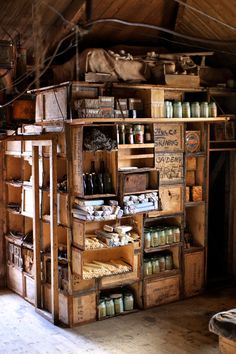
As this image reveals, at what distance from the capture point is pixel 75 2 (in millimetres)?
5914

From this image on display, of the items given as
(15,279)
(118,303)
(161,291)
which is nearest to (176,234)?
(161,291)

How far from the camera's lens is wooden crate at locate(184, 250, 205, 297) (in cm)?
693

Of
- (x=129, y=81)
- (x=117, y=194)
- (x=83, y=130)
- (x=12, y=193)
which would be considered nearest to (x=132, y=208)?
(x=117, y=194)

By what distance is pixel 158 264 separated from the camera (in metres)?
6.70

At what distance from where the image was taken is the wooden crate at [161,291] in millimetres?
6559

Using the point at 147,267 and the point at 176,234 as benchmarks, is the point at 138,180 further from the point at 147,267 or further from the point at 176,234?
the point at 147,267

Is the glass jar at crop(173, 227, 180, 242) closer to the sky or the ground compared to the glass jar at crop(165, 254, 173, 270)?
closer to the sky

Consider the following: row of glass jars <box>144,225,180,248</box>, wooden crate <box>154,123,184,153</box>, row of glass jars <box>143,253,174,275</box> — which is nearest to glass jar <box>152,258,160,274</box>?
row of glass jars <box>143,253,174,275</box>

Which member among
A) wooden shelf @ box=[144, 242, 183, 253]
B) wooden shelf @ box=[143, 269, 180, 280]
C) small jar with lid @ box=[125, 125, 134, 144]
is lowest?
wooden shelf @ box=[143, 269, 180, 280]

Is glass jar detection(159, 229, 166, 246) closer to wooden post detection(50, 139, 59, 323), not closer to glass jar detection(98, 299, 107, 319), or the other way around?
glass jar detection(98, 299, 107, 319)

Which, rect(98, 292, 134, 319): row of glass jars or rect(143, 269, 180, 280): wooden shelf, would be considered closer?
rect(98, 292, 134, 319): row of glass jars

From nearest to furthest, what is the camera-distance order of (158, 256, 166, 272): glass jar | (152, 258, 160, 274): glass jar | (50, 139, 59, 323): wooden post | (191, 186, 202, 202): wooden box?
(50, 139, 59, 323): wooden post, (152, 258, 160, 274): glass jar, (158, 256, 166, 272): glass jar, (191, 186, 202, 202): wooden box

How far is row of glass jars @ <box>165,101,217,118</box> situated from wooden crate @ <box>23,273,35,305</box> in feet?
9.46

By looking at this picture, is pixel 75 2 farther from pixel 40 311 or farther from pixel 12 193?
pixel 40 311
